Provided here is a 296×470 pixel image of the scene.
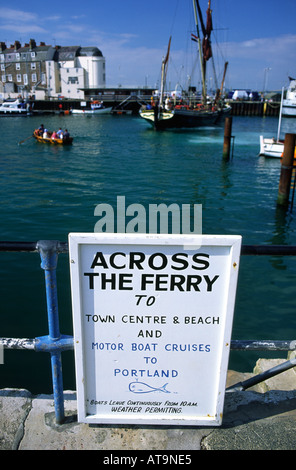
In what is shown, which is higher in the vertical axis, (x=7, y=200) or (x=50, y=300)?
(x=50, y=300)

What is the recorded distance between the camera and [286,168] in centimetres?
1692

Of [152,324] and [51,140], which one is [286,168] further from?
[51,140]

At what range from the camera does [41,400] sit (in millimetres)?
2852

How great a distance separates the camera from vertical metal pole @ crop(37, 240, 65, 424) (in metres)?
2.27

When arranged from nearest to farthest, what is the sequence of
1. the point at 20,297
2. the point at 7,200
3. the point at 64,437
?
the point at 64,437, the point at 20,297, the point at 7,200

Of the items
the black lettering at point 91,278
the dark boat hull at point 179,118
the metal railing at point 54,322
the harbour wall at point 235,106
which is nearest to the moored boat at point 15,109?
the harbour wall at point 235,106

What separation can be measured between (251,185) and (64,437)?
22310mm

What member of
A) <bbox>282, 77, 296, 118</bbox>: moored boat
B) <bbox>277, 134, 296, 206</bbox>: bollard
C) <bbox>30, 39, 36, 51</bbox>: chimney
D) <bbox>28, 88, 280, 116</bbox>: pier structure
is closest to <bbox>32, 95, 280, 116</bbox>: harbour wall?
<bbox>28, 88, 280, 116</bbox>: pier structure

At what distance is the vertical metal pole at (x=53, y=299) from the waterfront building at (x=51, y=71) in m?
114

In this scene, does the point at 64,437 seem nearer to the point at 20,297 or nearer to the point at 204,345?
the point at 204,345

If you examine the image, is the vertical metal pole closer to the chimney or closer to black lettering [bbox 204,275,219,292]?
black lettering [bbox 204,275,219,292]

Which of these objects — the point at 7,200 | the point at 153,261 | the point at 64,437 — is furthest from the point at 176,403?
the point at 7,200

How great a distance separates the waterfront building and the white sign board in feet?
374
